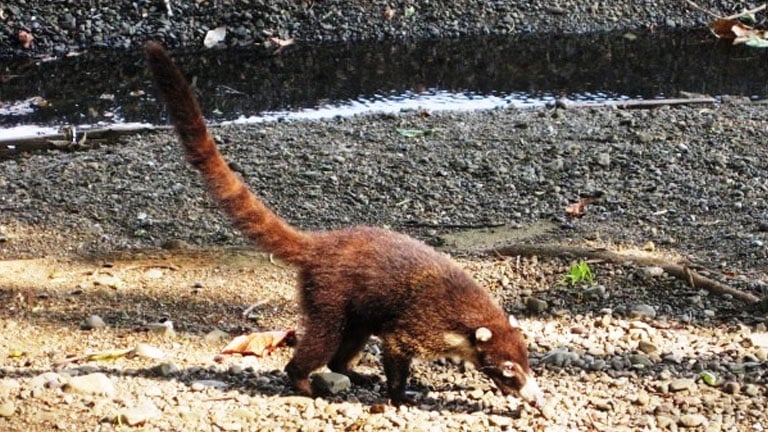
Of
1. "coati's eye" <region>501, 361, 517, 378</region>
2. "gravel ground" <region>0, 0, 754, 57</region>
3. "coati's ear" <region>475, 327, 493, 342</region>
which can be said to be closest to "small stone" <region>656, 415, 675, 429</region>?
"coati's eye" <region>501, 361, 517, 378</region>

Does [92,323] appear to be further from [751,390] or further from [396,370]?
[751,390]

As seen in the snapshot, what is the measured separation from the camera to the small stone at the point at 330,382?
214 inches

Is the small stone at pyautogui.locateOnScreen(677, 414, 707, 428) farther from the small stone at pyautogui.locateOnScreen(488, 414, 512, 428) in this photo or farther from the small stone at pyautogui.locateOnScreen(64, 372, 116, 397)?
the small stone at pyautogui.locateOnScreen(64, 372, 116, 397)

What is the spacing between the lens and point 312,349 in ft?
17.3

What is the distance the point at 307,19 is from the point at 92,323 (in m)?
11.1

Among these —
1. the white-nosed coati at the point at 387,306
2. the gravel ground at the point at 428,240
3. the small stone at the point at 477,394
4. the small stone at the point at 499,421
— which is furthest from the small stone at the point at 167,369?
the small stone at the point at 499,421

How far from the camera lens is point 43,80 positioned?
1464 cm

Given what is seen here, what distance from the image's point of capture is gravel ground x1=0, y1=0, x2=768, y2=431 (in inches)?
205

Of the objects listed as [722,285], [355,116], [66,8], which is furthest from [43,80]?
[722,285]

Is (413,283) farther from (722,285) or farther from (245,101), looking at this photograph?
(245,101)

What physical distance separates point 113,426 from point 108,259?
292 cm

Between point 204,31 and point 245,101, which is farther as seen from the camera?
point 204,31

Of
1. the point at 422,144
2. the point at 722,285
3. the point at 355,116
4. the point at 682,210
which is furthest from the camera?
the point at 355,116

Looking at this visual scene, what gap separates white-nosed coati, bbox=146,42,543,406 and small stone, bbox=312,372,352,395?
0.36ft
